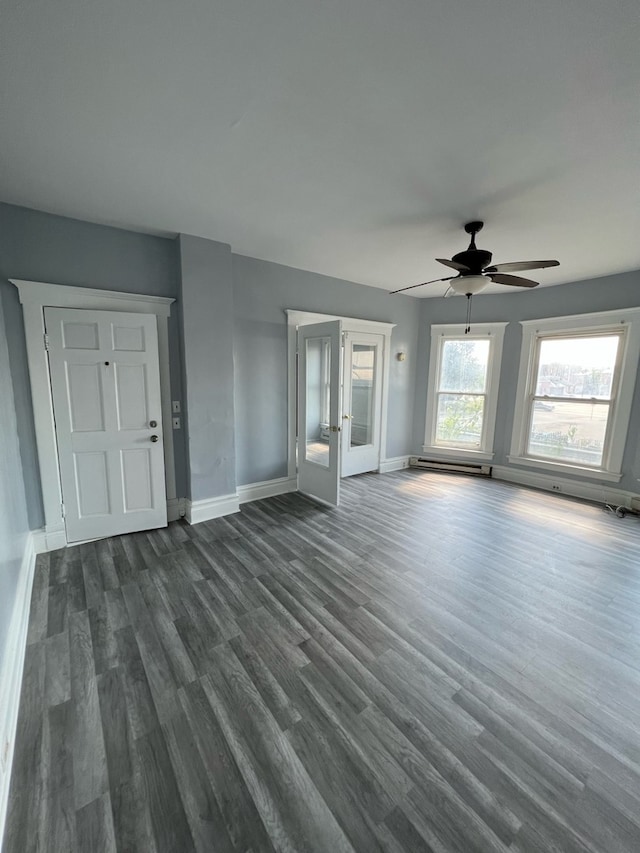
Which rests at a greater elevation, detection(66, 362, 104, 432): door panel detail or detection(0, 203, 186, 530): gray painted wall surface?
detection(0, 203, 186, 530): gray painted wall surface

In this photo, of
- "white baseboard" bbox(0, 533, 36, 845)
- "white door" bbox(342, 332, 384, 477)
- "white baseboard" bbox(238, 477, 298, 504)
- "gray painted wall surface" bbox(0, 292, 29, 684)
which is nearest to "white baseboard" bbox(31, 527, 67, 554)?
"gray painted wall surface" bbox(0, 292, 29, 684)

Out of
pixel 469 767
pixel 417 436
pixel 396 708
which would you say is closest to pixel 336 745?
pixel 396 708

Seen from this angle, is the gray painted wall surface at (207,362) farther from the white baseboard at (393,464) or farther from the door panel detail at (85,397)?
the white baseboard at (393,464)

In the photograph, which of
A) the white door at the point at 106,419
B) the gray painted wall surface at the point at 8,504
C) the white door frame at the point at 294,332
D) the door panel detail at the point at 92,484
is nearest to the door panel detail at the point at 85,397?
the white door at the point at 106,419

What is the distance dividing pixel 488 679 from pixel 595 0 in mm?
2782

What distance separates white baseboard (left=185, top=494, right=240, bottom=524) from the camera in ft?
11.3

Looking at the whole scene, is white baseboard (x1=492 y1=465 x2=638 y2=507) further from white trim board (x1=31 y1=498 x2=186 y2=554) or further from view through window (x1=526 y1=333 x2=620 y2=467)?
white trim board (x1=31 y1=498 x2=186 y2=554)

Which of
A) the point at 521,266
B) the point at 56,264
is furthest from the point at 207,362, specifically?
the point at 521,266

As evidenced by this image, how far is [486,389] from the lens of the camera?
17.2 feet

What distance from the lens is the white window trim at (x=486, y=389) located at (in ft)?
16.8

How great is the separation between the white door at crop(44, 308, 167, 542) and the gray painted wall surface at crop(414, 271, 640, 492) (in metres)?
4.13

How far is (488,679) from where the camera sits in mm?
1741

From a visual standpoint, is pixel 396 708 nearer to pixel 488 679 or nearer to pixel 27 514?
pixel 488 679

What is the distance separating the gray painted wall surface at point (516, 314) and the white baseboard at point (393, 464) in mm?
326
